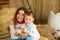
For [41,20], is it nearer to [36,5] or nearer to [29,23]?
[36,5]

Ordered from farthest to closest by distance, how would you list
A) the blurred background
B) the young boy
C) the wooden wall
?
the wooden wall < the blurred background < the young boy

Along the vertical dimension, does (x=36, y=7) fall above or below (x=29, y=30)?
above

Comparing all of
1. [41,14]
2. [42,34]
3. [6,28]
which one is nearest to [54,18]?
[41,14]

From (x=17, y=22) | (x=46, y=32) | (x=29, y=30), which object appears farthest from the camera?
(x=46, y=32)

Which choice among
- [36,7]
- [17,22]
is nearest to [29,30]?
[17,22]

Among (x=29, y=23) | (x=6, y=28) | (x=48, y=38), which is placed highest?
(x=29, y=23)

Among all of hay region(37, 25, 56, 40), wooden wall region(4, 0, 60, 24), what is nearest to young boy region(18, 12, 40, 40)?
hay region(37, 25, 56, 40)

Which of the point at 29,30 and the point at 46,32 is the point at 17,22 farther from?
the point at 46,32

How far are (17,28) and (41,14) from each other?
70.0 inches

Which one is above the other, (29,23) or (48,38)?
(29,23)

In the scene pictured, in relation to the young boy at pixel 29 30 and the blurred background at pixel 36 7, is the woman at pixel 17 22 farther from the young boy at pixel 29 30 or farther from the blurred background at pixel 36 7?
the blurred background at pixel 36 7

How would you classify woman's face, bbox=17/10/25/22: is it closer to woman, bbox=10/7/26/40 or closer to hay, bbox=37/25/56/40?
woman, bbox=10/7/26/40

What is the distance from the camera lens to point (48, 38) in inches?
Answer: 105

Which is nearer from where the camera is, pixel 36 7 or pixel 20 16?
pixel 20 16
